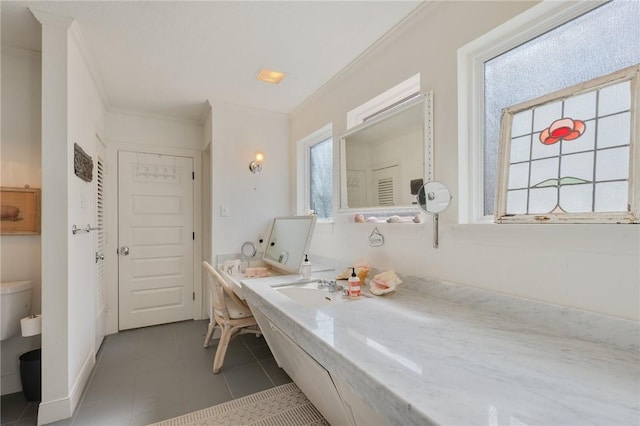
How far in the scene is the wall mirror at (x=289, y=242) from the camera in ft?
7.64

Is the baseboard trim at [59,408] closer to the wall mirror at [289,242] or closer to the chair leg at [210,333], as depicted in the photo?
the chair leg at [210,333]

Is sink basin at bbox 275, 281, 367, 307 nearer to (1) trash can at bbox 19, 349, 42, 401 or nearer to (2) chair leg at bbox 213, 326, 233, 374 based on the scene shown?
(2) chair leg at bbox 213, 326, 233, 374

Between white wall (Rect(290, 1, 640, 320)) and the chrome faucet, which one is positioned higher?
white wall (Rect(290, 1, 640, 320))

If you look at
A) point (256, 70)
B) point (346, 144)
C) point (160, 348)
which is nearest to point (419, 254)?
point (346, 144)

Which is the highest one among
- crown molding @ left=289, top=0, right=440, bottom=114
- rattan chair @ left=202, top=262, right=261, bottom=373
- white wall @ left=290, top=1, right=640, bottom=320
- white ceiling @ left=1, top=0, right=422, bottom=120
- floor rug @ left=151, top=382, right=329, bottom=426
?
white ceiling @ left=1, top=0, right=422, bottom=120

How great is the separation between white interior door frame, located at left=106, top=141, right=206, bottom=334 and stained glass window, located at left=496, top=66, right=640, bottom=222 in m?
3.13

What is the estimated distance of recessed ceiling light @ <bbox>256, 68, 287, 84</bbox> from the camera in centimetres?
227

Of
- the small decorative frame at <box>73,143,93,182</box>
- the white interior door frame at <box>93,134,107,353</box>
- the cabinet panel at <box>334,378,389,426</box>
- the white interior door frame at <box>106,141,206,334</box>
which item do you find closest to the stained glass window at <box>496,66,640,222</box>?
the cabinet panel at <box>334,378,389,426</box>

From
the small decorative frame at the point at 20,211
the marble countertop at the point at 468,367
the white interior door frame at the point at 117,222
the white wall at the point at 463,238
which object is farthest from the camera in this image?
the white interior door frame at the point at 117,222

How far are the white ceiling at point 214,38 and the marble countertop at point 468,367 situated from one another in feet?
5.19

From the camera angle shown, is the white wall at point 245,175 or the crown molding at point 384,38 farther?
the white wall at point 245,175

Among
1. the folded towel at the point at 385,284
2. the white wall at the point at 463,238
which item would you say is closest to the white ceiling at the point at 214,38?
the white wall at the point at 463,238

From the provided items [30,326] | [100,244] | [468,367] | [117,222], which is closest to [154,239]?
[117,222]

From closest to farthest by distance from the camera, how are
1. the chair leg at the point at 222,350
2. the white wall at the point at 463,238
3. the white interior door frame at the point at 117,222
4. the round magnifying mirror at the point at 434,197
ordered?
the white wall at the point at 463,238, the round magnifying mirror at the point at 434,197, the chair leg at the point at 222,350, the white interior door frame at the point at 117,222
